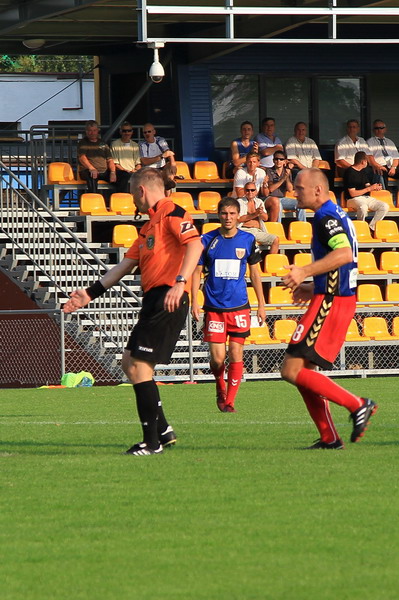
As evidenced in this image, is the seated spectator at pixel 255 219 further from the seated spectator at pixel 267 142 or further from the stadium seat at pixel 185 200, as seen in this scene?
the seated spectator at pixel 267 142

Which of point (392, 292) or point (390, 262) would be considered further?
point (390, 262)

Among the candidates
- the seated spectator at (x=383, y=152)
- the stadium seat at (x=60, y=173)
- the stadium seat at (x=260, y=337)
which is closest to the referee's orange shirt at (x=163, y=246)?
the stadium seat at (x=260, y=337)

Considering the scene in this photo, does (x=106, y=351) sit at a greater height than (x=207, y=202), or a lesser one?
lesser

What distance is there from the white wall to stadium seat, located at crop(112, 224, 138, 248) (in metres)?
24.8

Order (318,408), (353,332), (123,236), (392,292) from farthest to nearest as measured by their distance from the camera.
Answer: (123,236) → (392,292) → (353,332) → (318,408)

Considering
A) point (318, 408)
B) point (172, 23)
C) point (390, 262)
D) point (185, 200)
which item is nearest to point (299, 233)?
point (390, 262)

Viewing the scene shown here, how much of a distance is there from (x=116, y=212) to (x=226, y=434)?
12962mm

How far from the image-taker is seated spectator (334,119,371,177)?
23.9 m

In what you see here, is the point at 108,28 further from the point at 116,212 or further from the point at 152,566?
the point at 152,566

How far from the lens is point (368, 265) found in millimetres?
21750

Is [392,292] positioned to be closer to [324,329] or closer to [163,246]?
[163,246]

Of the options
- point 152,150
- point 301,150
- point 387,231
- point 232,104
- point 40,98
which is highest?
point 40,98

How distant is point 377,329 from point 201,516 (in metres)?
Answer: 14.2

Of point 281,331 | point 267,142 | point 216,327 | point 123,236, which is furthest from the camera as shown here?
point 267,142
